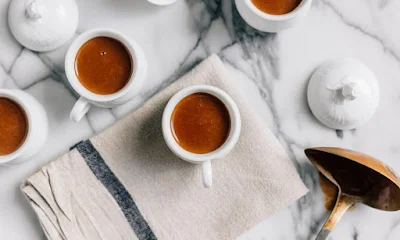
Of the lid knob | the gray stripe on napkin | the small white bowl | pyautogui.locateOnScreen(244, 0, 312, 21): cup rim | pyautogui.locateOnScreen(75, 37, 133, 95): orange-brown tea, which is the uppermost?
pyautogui.locateOnScreen(244, 0, 312, 21): cup rim

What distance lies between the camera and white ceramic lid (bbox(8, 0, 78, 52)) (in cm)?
96

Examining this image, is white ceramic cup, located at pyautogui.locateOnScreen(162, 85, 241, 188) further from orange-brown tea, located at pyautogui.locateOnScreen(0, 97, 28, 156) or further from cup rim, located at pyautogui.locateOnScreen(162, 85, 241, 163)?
orange-brown tea, located at pyautogui.locateOnScreen(0, 97, 28, 156)

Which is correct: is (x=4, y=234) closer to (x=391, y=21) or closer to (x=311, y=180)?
(x=311, y=180)

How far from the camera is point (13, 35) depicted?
102 centimetres

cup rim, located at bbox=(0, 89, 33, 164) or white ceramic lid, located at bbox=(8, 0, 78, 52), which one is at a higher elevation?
white ceramic lid, located at bbox=(8, 0, 78, 52)

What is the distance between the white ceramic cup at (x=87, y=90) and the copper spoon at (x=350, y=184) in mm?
275

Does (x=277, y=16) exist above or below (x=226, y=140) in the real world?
above

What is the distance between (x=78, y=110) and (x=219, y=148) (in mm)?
202

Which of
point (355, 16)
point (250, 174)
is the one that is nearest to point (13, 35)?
point (250, 174)

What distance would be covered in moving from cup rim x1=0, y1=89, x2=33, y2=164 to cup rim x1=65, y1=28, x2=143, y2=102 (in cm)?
8

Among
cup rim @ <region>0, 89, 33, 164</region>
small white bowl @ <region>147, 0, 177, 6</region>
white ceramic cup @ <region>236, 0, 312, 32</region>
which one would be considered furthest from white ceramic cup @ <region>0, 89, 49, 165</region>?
white ceramic cup @ <region>236, 0, 312, 32</region>

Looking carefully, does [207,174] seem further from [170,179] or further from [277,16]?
[277,16]

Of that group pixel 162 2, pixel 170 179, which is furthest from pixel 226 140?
pixel 162 2

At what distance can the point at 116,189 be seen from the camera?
102 centimetres
